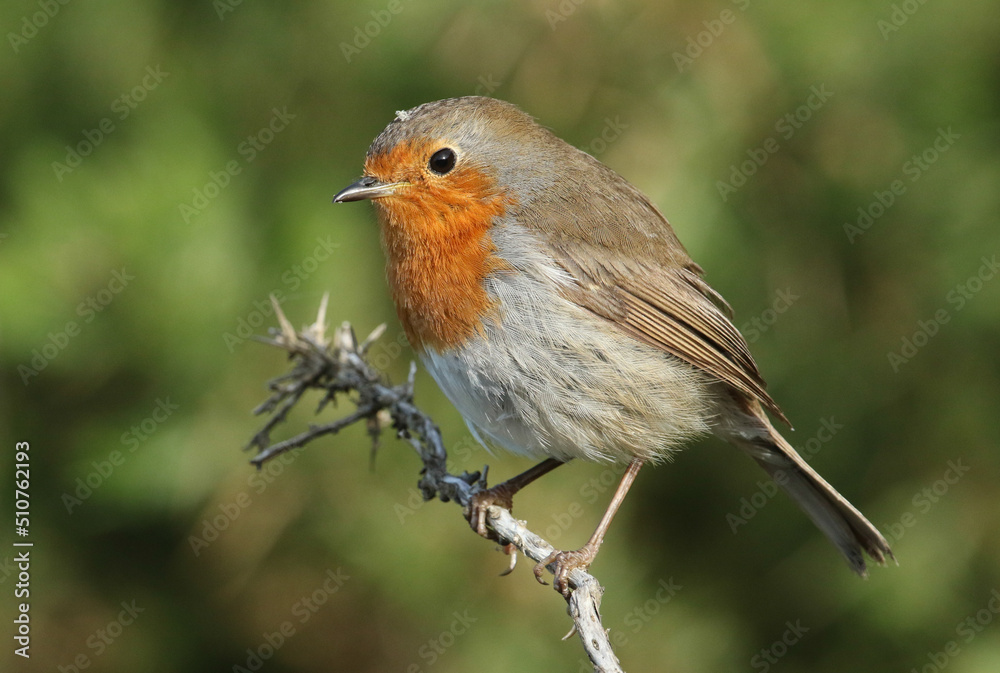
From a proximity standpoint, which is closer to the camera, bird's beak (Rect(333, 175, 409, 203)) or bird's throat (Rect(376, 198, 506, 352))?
bird's throat (Rect(376, 198, 506, 352))

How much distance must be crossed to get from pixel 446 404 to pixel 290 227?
892 millimetres

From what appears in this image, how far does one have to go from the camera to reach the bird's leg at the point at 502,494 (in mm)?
3334

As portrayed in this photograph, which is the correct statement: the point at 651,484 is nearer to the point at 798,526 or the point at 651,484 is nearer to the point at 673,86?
the point at 798,526

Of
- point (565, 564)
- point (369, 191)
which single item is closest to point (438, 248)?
point (369, 191)

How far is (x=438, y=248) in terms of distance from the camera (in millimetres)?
3289

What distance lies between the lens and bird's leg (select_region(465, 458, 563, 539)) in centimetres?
333

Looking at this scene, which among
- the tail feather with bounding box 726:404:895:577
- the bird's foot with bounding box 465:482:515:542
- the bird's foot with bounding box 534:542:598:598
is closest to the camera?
the bird's foot with bounding box 534:542:598:598

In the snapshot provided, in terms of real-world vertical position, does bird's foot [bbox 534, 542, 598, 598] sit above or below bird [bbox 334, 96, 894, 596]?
below

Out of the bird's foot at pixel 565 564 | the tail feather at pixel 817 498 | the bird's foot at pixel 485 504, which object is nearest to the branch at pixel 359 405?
the bird's foot at pixel 565 564

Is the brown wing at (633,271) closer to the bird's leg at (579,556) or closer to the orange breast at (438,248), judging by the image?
the orange breast at (438,248)

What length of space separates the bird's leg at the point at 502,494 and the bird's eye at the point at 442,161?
106 centimetres

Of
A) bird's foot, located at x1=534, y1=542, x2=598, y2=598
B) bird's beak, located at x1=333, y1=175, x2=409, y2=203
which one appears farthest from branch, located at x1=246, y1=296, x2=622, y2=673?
bird's beak, located at x1=333, y1=175, x2=409, y2=203

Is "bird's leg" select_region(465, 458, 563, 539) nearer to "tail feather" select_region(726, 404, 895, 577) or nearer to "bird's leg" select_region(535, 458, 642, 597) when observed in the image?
"bird's leg" select_region(535, 458, 642, 597)

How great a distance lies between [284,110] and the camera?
4.16m
